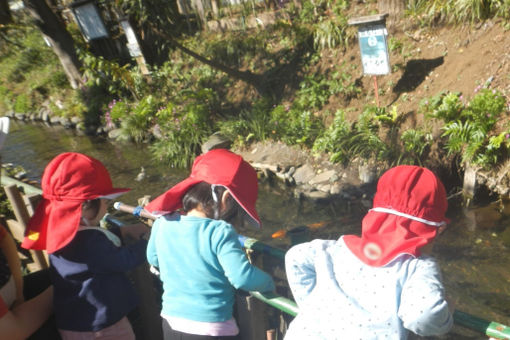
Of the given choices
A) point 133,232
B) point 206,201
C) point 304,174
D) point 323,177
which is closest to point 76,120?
point 304,174

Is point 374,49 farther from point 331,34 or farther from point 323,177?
point 331,34

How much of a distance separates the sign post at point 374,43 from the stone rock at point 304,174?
1430 millimetres

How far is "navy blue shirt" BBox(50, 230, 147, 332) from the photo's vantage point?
1896 mm

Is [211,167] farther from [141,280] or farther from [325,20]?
[325,20]

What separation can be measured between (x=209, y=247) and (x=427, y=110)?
4.65m

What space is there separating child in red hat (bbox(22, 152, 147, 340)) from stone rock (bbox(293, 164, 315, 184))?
4497mm

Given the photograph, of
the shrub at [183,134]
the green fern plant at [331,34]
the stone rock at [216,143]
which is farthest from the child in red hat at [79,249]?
the green fern plant at [331,34]

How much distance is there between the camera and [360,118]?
6121 mm

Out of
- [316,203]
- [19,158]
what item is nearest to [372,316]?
[316,203]

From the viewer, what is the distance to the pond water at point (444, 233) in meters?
3.71

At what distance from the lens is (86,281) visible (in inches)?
75.4

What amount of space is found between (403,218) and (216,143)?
244 inches

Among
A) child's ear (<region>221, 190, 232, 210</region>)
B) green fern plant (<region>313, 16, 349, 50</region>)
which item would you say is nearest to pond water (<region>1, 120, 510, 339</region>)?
child's ear (<region>221, 190, 232, 210</region>)

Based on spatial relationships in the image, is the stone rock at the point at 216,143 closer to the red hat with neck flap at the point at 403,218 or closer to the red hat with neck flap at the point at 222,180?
the red hat with neck flap at the point at 222,180
